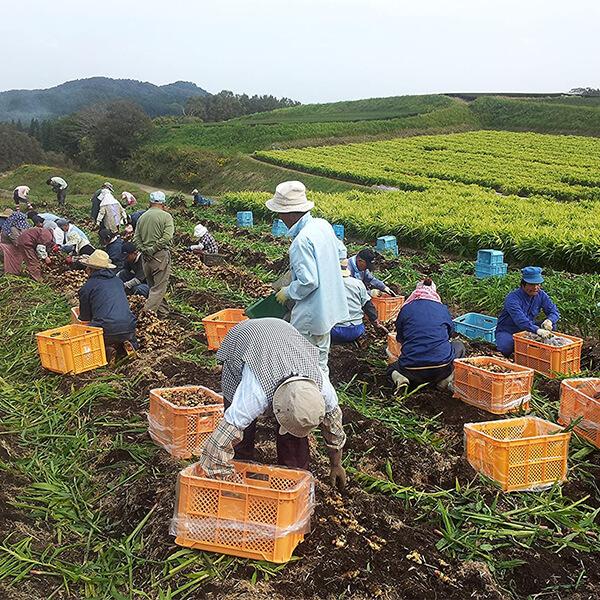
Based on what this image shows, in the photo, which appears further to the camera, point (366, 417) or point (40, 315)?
point (40, 315)

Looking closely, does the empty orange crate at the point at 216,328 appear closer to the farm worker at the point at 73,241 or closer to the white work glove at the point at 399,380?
the white work glove at the point at 399,380

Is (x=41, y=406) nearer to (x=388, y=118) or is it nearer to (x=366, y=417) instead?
(x=366, y=417)

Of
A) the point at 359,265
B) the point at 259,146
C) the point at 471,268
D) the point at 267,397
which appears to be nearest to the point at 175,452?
the point at 267,397

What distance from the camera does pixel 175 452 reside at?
418cm

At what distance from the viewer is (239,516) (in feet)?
10.0

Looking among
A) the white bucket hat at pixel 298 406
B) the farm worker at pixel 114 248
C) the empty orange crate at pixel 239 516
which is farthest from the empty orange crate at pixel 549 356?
the farm worker at pixel 114 248

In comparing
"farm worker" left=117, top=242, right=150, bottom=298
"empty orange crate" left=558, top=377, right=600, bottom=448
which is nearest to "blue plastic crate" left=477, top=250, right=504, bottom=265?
"farm worker" left=117, top=242, right=150, bottom=298

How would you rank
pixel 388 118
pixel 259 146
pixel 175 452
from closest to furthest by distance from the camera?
pixel 175 452
pixel 259 146
pixel 388 118

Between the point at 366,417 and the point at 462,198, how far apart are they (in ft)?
41.4

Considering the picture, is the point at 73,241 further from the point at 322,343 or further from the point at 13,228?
the point at 322,343

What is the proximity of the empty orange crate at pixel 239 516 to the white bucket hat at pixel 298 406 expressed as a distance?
1.17ft

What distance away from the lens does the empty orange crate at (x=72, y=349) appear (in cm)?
566

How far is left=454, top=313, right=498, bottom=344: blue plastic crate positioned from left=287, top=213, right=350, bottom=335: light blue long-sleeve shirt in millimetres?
2992

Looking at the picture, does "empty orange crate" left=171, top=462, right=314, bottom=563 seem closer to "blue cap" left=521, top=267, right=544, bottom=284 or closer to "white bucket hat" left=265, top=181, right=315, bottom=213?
"white bucket hat" left=265, top=181, right=315, bottom=213
